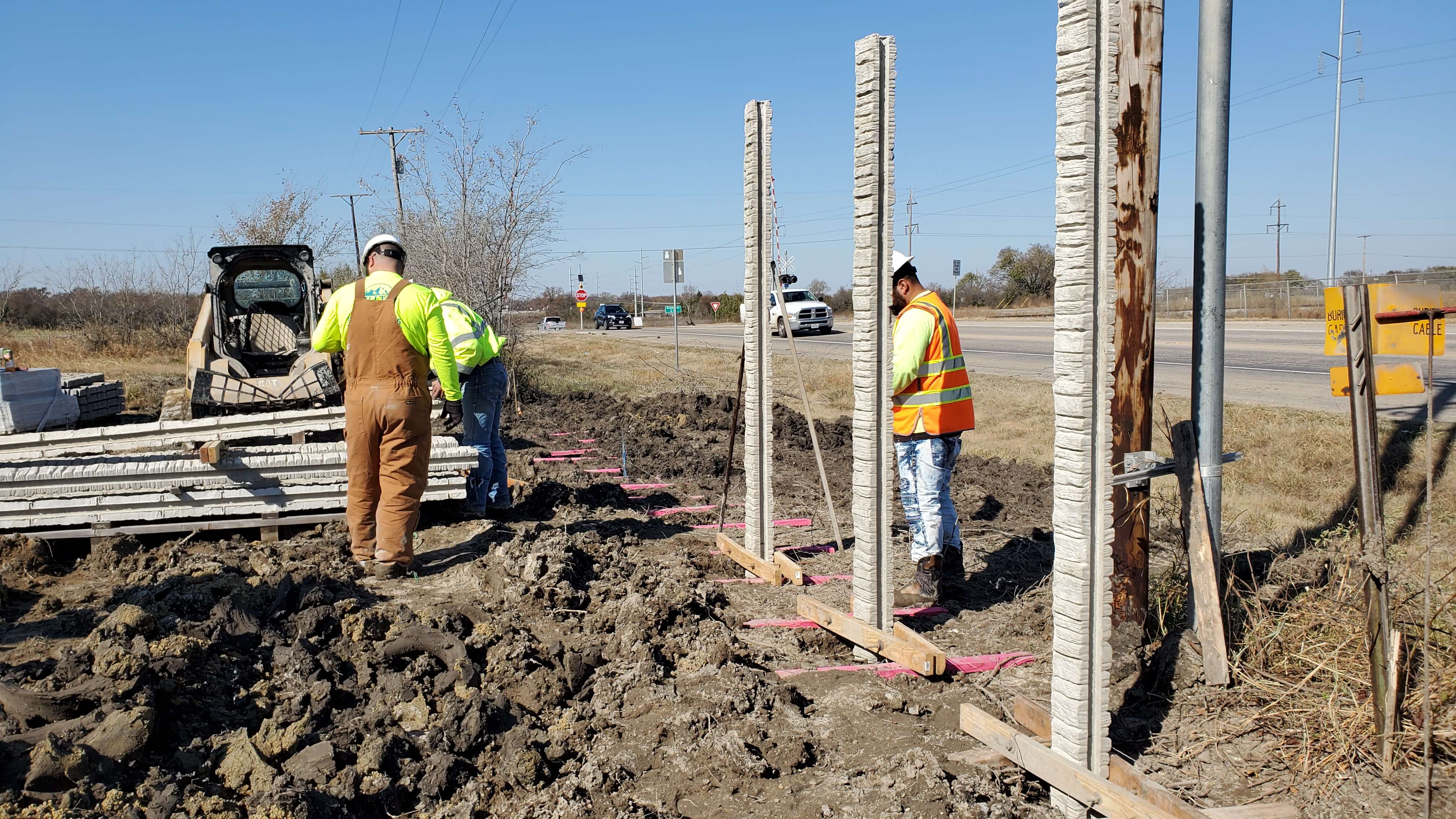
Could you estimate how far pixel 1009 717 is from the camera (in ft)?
12.9

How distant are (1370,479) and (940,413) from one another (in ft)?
7.02

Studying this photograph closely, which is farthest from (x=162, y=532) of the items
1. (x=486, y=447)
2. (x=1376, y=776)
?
(x=1376, y=776)

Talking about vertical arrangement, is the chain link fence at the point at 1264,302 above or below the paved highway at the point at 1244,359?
above

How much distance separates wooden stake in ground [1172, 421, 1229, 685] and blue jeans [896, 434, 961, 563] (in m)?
1.36

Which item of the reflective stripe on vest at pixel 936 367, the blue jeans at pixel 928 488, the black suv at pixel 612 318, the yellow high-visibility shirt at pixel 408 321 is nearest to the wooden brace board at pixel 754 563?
the blue jeans at pixel 928 488

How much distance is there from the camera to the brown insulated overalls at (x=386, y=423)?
581 cm

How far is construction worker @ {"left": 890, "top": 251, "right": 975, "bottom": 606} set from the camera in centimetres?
503

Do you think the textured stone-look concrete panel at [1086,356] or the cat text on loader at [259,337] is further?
the cat text on loader at [259,337]

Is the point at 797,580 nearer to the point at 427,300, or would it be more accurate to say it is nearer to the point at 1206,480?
the point at 1206,480

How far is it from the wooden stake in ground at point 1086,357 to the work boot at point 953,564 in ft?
7.61

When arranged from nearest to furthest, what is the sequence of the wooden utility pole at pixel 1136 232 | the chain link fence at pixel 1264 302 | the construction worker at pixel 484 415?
the wooden utility pole at pixel 1136 232 < the construction worker at pixel 484 415 < the chain link fence at pixel 1264 302

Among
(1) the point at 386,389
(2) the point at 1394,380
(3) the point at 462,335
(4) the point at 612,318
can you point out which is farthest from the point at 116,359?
(4) the point at 612,318

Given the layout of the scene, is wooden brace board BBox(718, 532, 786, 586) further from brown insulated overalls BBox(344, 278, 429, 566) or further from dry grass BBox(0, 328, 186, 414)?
dry grass BBox(0, 328, 186, 414)

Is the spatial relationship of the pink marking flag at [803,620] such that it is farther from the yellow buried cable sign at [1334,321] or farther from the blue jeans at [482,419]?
the blue jeans at [482,419]
